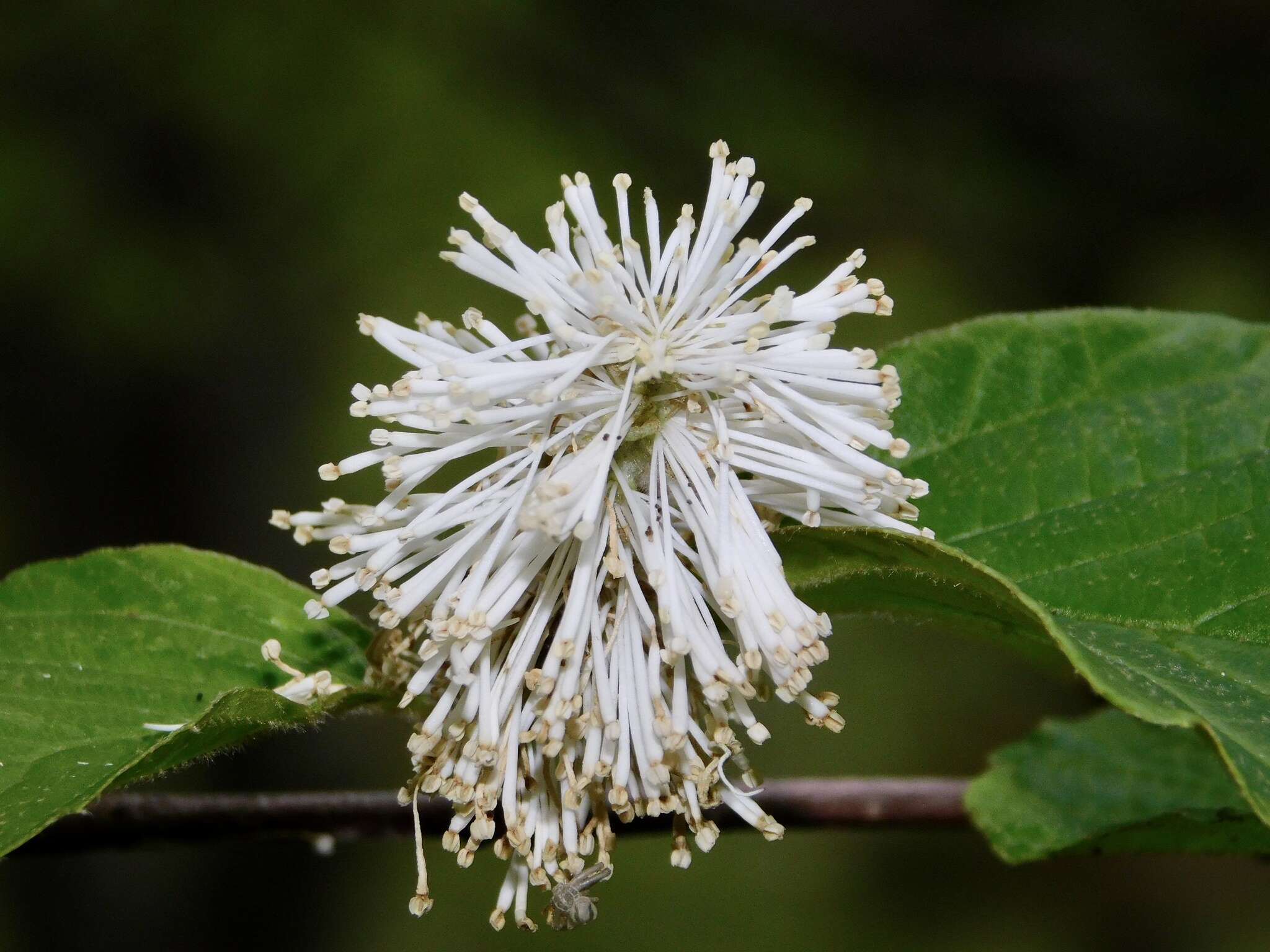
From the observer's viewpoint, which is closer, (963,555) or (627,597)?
(963,555)

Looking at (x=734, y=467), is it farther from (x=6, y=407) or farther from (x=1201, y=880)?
(x=1201, y=880)

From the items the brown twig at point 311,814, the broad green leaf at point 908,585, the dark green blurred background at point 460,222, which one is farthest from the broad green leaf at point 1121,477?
the dark green blurred background at point 460,222

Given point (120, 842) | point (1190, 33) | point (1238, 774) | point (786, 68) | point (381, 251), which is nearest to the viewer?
point (1238, 774)

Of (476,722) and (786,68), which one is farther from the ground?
(786,68)

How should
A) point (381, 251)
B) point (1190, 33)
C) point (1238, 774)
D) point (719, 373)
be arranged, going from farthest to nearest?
point (381, 251) < point (1190, 33) < point (719, 373) < point (1238, 774)

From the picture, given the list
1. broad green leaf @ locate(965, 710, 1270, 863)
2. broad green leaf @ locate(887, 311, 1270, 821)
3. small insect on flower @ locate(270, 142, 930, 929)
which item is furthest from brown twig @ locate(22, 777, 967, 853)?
broad green leaf @ locate(887, 311, 1270, 821)

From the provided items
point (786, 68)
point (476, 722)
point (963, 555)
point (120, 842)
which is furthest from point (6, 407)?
point (963, 555)

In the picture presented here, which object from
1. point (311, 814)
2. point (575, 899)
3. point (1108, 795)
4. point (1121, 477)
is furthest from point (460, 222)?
point (575, 899)
